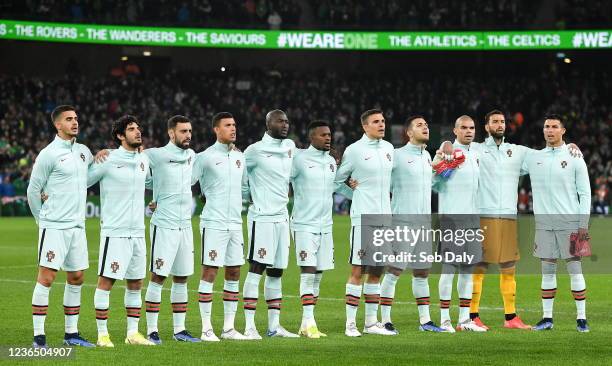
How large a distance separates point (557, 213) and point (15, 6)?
36.0 metres

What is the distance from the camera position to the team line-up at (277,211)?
38.8 feet

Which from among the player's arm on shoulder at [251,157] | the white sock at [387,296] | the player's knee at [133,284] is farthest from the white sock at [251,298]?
the white sock at [387,296]

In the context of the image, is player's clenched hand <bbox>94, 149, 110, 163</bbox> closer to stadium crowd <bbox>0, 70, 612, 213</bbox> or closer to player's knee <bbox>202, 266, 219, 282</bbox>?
player's knee <bbox>202, 266, 219, 282</bbox>

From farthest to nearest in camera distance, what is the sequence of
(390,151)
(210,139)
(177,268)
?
(210,139)
(390,151)
(177,268)

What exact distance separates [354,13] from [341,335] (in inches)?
1452

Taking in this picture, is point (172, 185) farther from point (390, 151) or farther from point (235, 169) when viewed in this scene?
point (390, 151)

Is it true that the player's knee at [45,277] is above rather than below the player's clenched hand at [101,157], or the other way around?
below

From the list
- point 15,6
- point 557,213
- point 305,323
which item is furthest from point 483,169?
point 15,6

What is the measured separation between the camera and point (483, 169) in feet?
46.3

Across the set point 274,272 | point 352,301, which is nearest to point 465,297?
point 352,301

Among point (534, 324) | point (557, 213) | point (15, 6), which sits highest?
point (15, 6)

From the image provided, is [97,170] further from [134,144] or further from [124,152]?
[134,144]

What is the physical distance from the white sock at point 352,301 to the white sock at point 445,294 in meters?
1.09

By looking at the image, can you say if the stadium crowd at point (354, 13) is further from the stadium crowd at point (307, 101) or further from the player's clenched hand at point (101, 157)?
the player's clenched hand at point (101, 157)
